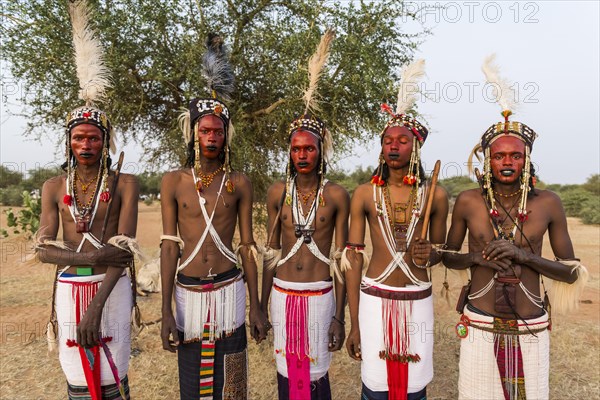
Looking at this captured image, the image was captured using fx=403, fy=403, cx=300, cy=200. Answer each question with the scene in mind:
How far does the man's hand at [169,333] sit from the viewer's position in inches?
131

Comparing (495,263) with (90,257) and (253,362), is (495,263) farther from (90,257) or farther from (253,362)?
(253,362)

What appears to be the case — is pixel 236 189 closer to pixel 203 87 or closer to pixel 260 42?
pixel 203 87

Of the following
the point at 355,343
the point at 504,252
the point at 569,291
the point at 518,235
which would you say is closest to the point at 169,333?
the point at 355,343

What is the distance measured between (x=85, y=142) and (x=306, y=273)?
213cm

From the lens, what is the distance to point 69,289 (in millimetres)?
3270

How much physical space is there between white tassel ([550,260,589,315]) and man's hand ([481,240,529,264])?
43 cm

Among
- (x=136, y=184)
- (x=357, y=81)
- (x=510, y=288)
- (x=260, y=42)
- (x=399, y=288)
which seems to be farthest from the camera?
(x=260, y=42)

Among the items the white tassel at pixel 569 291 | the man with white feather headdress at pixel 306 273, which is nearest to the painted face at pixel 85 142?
the man with white feather headdress at pixel 306 273

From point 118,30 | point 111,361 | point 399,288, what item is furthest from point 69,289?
point 118,30

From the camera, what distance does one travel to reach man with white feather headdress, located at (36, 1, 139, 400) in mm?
3195

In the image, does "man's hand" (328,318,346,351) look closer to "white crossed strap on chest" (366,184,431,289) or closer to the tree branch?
"white crossed strap on chest" (366,184,431,289)

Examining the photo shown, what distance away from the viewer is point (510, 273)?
116 inches

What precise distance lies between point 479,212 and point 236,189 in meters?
2.04

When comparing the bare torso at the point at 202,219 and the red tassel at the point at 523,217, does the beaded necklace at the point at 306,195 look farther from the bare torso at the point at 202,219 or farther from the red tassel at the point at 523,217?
the red tassel at the point at 523,217
